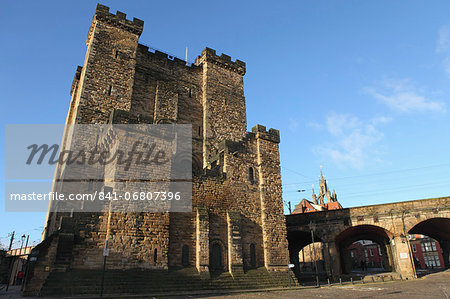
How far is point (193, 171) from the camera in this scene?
18266mm

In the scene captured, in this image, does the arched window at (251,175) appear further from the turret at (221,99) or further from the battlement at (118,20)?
the battlement at (118,20)

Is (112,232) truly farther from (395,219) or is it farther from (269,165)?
(395,219)

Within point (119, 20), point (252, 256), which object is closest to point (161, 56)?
point (119, 20)

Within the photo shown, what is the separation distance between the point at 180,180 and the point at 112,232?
186 inches

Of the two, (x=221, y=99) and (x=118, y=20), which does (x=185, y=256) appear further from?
(x=118, y=20)

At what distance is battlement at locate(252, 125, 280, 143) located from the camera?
21.9 m

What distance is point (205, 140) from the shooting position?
77.1 feet

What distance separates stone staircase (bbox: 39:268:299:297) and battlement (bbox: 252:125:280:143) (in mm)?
9066

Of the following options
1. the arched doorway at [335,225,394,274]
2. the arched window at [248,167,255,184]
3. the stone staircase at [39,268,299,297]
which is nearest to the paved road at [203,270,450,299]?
the stone staircase at [39,268,299,297]

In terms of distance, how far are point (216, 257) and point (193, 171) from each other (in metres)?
4.98

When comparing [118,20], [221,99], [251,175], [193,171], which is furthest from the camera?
[221,99]

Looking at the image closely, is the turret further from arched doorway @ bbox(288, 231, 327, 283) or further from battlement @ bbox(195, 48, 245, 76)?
arched doorway @ bbox(288, 231, 327, 283)

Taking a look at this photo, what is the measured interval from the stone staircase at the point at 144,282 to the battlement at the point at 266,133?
29.7 ft

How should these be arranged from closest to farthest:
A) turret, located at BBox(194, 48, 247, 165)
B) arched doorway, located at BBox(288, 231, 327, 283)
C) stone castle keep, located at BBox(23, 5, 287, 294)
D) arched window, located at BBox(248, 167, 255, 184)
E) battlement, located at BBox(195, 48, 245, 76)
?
1. stone castle keep, located at BBox(23, 5, 287, 294)
2. arched window, located at BBox(248, 167, 255, 184)
3. turret, located at BBox(194, 48, 247, 165)
4. battlement, located at BBox(195, 48, 245, 76)
5. arched doorway, located at BBox(288, 231, 327, 283)
